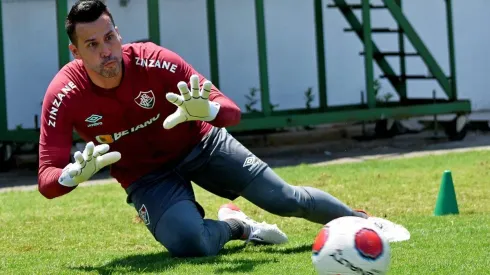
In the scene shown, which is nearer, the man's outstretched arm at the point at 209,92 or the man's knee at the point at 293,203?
the man's outstretched arm at the point at 209,92

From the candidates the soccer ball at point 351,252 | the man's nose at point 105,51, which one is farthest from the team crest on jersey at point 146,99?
the soccer ball at point 351,252

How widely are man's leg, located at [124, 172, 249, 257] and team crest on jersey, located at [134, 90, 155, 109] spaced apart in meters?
0.53

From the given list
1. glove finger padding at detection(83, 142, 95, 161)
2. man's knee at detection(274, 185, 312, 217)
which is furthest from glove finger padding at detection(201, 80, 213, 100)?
man's knee at detection(274, 185, 312, 217)

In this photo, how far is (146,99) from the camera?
261 inches

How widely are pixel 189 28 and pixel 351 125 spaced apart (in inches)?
112

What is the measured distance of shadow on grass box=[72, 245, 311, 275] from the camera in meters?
6.31

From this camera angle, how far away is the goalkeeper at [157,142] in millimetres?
6332

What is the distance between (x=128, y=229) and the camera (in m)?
8.35

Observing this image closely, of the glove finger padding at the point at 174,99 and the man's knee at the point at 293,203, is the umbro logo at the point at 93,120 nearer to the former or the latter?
the glove finger padding at the point at 174,99

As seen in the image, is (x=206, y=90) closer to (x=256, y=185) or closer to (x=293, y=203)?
(x=256, y=185)

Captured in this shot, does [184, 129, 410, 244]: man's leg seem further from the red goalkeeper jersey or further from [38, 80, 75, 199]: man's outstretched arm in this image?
Answer: [38, 80, 75, 199]: man's outstretched arm

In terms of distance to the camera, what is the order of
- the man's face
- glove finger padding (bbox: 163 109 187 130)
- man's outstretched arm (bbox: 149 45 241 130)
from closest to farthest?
glove finger padding (bbox: 163 109 187 130) < man's outstretched arm (bbox: 149 45 241 130) < the man's face

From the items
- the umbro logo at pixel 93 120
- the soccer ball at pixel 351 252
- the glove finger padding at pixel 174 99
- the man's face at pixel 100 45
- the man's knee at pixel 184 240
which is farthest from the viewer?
the man's knee at pixel 184 240

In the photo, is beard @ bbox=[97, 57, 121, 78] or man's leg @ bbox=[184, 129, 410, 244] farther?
man's leg @ bbox=[184, 129, 410, 244]
